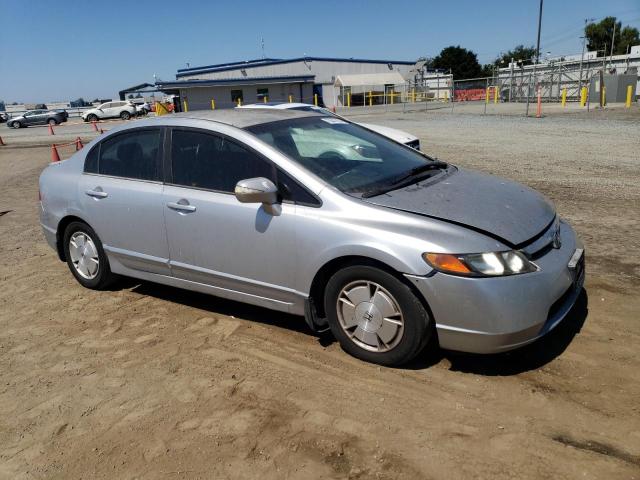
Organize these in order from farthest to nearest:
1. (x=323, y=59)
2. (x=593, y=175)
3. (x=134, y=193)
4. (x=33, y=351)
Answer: (x=323, y=59) → (x=593, y=175) → (x=134, y=193) → (x=33, y=351)

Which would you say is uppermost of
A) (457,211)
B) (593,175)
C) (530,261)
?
(457,211)

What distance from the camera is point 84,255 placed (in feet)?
16.6

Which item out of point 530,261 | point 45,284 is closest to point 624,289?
point 530,261

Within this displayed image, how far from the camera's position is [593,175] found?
9.40 metres

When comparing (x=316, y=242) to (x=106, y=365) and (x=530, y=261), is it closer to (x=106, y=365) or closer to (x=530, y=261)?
(x=530, y=261)

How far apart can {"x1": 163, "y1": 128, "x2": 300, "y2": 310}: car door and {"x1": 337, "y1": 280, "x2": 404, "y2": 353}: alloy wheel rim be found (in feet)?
1.33

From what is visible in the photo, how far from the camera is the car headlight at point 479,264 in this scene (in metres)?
3.03

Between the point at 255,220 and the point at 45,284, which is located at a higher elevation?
the point at 255,220

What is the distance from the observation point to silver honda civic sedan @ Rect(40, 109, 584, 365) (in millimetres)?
3104

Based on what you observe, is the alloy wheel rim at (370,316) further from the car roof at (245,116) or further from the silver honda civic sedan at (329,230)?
the car roof at (245,116)

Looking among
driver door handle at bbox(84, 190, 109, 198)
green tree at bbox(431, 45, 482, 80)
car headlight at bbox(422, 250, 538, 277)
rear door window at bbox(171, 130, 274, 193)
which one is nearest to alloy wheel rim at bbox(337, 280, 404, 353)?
car headlight at bbox(422, 250, 538, 277)

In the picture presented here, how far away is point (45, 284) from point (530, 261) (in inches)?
182

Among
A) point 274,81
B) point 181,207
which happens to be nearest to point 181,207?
point 181,207

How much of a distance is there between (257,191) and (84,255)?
7.87 feet
